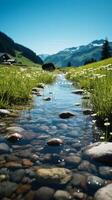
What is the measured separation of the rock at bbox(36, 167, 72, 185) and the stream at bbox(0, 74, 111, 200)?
55 mm

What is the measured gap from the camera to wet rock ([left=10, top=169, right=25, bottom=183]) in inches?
205

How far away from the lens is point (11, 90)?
42.4 feet

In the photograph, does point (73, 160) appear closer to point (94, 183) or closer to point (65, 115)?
point (94, 183)

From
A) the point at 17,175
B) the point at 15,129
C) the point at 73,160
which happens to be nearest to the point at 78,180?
the point at 73,160

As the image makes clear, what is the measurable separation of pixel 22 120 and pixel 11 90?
3.43 meters

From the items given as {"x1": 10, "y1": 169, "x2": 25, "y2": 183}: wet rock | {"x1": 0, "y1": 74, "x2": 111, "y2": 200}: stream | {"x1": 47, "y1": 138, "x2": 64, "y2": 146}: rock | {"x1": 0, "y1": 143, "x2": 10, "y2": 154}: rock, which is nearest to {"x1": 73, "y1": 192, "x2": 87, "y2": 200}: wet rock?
{"x1": 0, "y1": 74, "x2": 111, "y2": 200}: stream

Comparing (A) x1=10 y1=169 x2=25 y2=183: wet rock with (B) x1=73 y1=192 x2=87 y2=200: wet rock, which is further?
(A) x1=10 y1=169 x2=25 y2=183: wet rock

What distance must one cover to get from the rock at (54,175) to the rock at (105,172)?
61 centimetres

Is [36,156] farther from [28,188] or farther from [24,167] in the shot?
[28,188]

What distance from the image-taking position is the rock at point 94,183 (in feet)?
16.5

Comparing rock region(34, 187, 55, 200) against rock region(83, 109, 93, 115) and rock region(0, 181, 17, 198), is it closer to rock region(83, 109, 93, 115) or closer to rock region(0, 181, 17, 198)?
rock region(0, 181, 17, 198)

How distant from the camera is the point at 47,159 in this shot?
20.6 feet

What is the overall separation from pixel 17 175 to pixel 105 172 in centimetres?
167

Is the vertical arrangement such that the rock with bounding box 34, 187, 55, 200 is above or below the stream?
below
